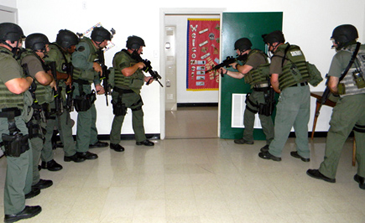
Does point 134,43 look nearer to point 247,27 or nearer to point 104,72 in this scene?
point 104,72

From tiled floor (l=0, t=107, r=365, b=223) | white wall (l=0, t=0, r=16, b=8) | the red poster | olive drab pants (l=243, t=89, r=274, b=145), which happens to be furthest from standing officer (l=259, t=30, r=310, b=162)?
the red poster

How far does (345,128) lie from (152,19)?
126 inches

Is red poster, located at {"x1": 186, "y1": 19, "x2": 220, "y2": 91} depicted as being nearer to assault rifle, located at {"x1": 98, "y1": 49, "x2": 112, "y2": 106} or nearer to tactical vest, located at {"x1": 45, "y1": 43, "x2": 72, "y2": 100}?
assault rifle, located at {"x1": 98, "y1": 49, "x2": 112, "y2": 106}

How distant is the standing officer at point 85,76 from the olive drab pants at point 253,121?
2.24m

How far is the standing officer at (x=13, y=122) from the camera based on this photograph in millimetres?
2340

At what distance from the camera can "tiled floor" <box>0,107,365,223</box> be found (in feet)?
8.69

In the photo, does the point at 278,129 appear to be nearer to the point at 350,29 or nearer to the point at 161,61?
the point at 350,29

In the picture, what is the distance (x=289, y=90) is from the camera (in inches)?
150

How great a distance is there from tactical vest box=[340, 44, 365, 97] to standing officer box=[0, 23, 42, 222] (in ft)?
9.78

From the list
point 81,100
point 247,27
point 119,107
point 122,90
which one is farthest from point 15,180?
point 247,27

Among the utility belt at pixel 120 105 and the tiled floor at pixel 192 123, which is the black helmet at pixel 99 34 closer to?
the utility belt at pixel 120 105

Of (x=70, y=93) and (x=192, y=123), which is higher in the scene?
(x=70, y=93)

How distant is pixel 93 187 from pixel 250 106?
2.58m

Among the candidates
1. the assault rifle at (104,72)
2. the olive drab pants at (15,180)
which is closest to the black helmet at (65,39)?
the assault rifle at (104,72)
